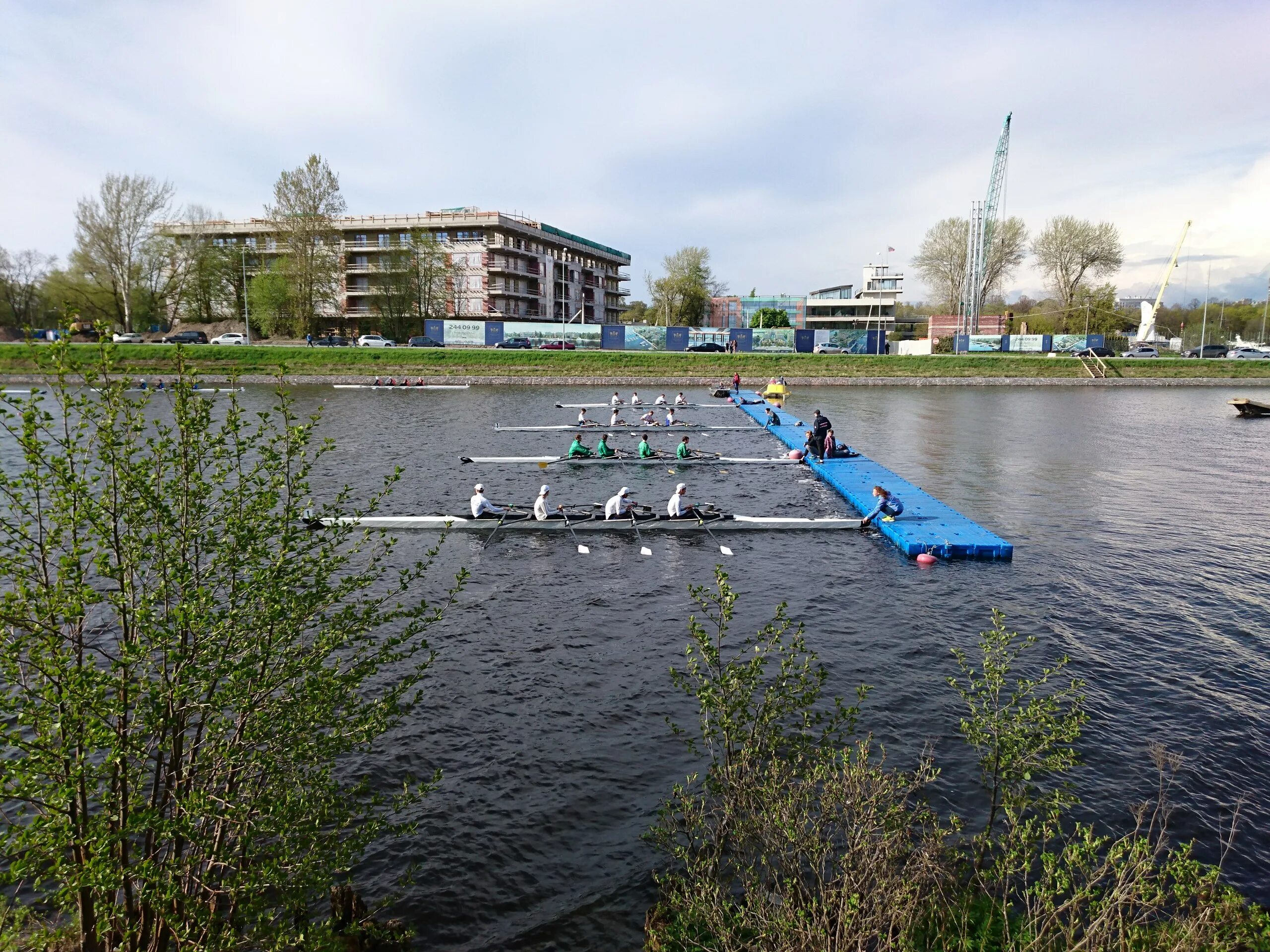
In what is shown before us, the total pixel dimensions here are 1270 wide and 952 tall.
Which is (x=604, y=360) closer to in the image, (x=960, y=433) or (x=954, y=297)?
(x=960, y=433)

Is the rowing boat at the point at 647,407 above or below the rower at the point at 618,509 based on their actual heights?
above

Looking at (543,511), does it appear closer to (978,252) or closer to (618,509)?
(618,509)

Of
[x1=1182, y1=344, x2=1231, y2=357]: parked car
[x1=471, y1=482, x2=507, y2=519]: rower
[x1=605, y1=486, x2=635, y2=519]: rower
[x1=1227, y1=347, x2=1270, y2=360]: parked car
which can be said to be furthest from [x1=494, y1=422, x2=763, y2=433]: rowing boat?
[x1=1182, y1=344, x2=1231, y2=357]: parked car

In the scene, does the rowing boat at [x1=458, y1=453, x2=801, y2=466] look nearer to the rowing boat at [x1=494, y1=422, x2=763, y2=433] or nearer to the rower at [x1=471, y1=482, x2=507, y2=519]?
the rowing boat at [x1=494, y1=422, x2=763, y2=433]

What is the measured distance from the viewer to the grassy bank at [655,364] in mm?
75750

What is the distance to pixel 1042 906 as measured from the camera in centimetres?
716

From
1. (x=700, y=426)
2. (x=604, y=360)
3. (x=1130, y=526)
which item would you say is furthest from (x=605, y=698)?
(x=604, y=360)

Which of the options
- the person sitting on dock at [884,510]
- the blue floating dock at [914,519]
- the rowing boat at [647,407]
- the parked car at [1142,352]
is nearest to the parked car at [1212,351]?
the parked car at [1142,352]

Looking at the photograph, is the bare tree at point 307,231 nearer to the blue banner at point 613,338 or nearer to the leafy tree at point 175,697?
the blue banner at point 613,338

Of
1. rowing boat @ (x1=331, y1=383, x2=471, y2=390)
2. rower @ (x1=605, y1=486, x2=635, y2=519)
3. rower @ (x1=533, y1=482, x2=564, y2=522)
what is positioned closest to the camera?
rower @ (x1=533, y1=482, x2=564, y2=522)

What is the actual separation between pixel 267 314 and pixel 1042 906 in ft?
311

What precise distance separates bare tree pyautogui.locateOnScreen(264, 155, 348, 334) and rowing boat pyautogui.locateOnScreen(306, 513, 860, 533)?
237 ft

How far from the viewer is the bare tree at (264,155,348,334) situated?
86375 mm

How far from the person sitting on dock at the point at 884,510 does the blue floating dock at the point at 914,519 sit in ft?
0.68
